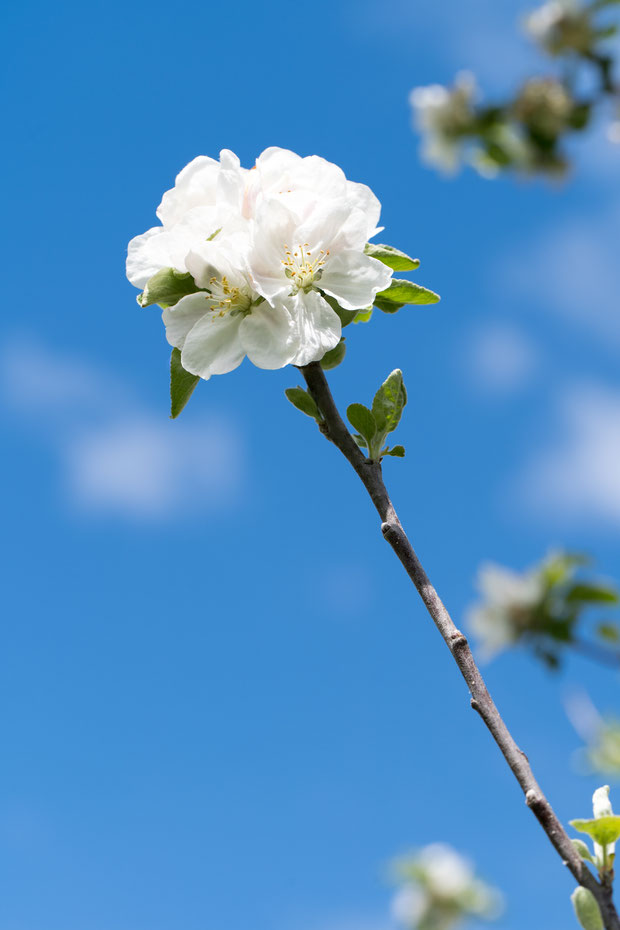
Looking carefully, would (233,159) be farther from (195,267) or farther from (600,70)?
(600,70)

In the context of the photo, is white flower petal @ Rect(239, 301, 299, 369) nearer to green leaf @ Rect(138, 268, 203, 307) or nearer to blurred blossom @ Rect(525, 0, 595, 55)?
green leaf @ Rect(138, 268, 203, 307)

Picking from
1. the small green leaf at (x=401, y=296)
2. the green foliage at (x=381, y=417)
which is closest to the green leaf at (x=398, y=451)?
the green foliage at (x=381, y=417)

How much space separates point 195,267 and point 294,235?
0.17 metres

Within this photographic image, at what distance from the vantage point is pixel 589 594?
986 mm

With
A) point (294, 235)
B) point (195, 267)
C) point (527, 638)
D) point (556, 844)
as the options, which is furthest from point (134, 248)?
point (556, 844)

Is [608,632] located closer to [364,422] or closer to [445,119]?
[364,422]

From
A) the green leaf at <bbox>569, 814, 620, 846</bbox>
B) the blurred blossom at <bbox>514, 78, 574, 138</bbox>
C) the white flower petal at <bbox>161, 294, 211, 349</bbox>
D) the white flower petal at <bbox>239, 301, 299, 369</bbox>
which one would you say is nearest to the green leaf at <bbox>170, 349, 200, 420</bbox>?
the white flower petal at <bbox>161, 294, 211, 349</bbox>

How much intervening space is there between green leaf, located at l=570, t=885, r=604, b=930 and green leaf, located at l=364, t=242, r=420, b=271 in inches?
40.8

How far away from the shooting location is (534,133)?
1.75 metres

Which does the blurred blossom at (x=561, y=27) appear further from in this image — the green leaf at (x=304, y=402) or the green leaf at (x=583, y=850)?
the green leaf at (x=583, y=850)

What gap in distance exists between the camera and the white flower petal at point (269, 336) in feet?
4.73

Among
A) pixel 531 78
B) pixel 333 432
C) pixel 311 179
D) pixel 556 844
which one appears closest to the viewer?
pixel 556 844

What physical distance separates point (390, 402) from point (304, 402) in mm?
146

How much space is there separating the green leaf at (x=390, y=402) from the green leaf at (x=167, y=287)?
372 mm
